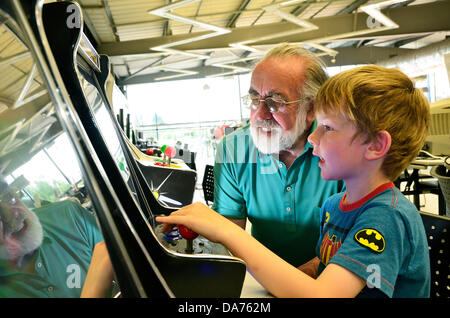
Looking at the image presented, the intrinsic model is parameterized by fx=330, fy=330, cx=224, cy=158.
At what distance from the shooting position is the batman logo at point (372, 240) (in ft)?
1.90

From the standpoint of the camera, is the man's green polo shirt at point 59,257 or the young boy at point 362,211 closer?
the man's green polo shirt at point 59,257

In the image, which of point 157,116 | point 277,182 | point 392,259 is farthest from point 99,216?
point 157,116

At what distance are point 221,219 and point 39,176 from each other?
12.1 inches

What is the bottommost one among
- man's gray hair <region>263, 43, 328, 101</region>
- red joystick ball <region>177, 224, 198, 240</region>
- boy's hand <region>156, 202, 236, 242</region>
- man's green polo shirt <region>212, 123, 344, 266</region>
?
man's green polo shirt <region>212, 123, 344, 266</region>

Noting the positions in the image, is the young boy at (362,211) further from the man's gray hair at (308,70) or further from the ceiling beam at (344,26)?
the ceiling beam at (344,26)

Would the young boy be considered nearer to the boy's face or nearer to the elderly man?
the boy's face

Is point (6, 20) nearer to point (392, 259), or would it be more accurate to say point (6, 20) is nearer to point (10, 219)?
point (10, 219)

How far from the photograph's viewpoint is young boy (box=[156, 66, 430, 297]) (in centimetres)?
55

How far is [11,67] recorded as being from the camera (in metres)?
0.39

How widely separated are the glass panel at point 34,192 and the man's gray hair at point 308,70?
3.01 ft

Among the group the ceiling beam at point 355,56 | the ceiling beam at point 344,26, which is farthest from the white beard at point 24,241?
the ceiling beam at point 355,56

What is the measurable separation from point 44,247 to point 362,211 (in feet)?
1.90

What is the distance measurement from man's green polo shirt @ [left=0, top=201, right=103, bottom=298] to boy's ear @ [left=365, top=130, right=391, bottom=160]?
55cm

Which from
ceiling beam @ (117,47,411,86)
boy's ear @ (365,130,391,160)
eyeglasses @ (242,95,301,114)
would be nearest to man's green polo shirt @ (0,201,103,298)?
boy's ear @ (365,130,391,160)
